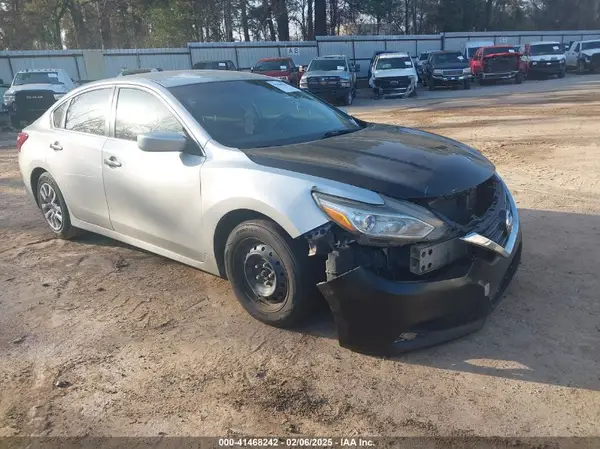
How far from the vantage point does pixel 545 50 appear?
28734 mm

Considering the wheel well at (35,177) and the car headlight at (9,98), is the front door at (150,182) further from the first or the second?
the car headlight at (9,98)

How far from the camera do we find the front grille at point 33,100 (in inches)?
677

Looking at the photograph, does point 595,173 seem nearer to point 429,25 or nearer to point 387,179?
point 387,179

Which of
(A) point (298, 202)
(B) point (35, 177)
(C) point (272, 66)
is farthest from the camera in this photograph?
(C) point (272, 66)

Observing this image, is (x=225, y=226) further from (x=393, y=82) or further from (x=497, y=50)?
(x=497, y=50)

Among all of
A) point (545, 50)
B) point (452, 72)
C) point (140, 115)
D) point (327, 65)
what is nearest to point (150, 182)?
point (140, 115)

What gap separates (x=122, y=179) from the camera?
457 cm

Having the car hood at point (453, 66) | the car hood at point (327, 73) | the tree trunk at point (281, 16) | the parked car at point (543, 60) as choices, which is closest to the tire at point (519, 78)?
the parked car at point (543, 60)

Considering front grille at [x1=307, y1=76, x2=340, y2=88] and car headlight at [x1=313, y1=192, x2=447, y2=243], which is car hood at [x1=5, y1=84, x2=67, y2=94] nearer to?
front grille at [x1=307, y1=76, x2=340, y2=88]

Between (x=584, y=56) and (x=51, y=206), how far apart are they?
1287 inches

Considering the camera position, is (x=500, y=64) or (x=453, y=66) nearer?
(x=453, y=66)

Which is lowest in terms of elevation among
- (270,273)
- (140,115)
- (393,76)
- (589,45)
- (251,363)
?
(251,363)

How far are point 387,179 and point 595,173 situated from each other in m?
5.48

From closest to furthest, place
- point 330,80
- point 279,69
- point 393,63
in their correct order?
point 330,80 < point 393,63 < point 279,69
